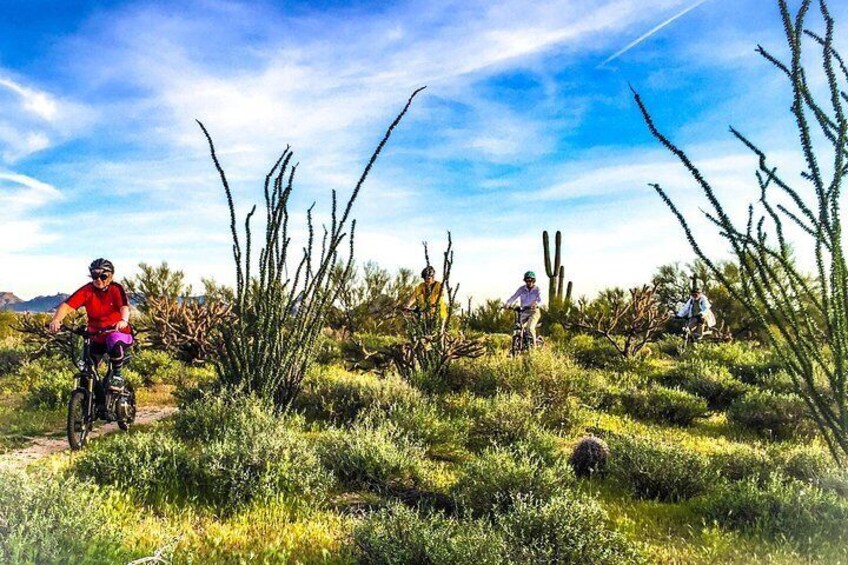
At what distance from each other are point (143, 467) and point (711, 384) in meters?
10.3

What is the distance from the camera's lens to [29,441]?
27.5 ft

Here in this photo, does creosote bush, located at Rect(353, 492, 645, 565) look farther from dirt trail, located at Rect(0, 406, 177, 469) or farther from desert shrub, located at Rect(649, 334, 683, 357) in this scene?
desert shrub, located at Rect(649, 334, 683, 357)

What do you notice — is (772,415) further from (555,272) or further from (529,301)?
(555,272)

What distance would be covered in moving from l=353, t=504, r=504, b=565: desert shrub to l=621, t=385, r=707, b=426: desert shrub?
23.1 feet

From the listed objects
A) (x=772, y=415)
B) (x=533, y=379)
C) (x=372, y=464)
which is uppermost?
(x=533, y=379)

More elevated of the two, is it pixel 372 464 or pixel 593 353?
pixel 593 353

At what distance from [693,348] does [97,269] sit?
14.5 meters

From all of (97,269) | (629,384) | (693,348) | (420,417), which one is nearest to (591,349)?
(693,348)

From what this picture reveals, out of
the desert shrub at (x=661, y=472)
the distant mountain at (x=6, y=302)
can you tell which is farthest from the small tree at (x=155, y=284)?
the desert shrub at (x=661, y=472)

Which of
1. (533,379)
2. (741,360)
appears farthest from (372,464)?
(741,360)

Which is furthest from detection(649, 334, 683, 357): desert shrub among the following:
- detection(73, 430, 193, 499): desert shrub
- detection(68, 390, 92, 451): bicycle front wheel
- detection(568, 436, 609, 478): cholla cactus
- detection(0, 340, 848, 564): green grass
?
detection(73, 430, 193, 499): desert shrub

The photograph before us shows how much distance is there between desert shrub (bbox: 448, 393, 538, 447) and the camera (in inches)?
325

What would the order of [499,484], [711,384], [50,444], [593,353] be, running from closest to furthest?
[499,484], [50,444], [711,384], [593,353]

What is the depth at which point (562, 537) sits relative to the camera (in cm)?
458
